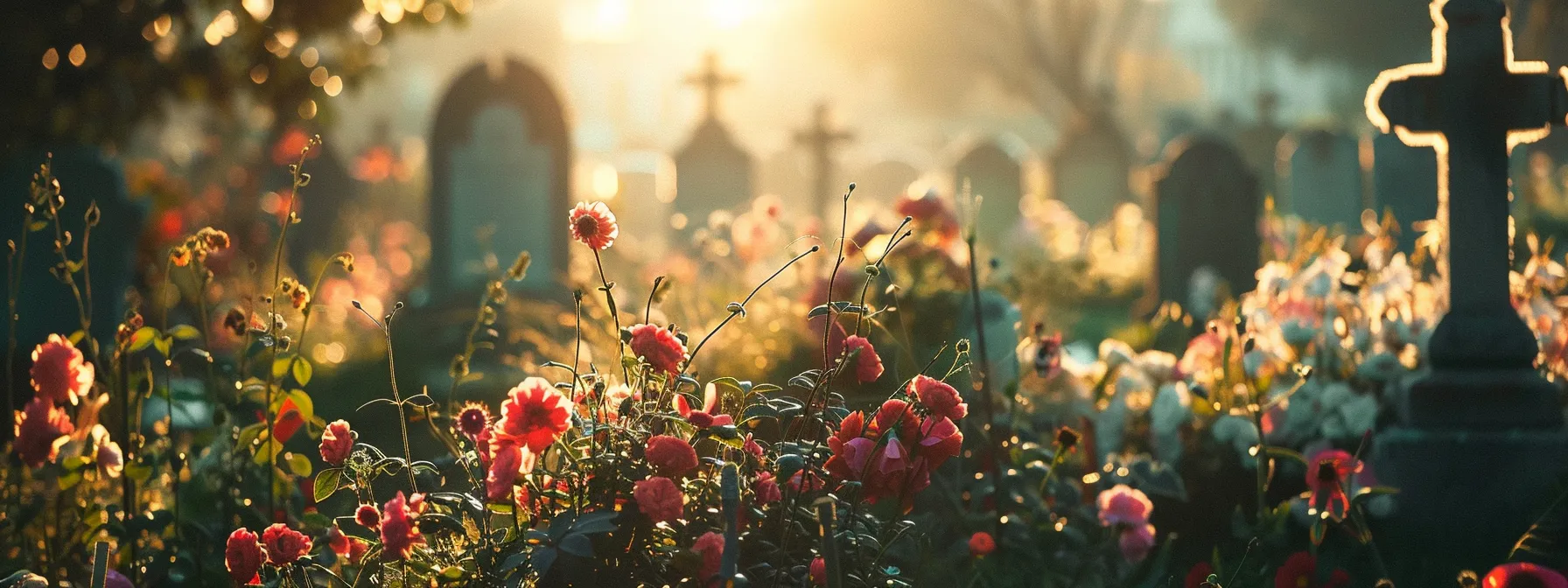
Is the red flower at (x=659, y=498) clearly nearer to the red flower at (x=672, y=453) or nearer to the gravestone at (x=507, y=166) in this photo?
the red flower at (x=672, y=453)

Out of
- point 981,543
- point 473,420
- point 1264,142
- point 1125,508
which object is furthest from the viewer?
point 1264,142

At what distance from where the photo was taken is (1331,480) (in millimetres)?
2916

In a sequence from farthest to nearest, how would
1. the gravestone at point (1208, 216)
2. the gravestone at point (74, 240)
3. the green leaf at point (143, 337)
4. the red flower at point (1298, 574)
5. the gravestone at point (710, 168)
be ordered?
1. the gravestone at point (710, 168)
2. the gravestone at point (1208, 216)
3. the gravestone at point (74, 240)
4. the red flower at point (1298, 574)
5. the green leaf at point (143, 337)

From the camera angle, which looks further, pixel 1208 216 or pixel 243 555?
pixel 1208 216

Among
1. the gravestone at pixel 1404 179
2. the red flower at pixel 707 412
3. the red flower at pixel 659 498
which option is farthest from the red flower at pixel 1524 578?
the gravestone at pixel 1404 179

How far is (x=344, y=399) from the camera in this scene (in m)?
7.70

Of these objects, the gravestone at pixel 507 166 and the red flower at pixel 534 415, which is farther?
the gravestone at pixel 507 166

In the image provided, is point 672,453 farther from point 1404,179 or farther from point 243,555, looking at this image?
point 1404,179

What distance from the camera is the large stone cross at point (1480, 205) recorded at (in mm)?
4004

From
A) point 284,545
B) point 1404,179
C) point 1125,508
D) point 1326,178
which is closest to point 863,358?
point 284,545

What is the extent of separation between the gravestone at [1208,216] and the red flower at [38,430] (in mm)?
7128

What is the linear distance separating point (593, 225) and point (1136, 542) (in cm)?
164

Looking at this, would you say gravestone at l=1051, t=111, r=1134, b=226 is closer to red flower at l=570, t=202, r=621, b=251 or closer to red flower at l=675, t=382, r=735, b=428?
red flower at l=675, t=382, r=735, b=428

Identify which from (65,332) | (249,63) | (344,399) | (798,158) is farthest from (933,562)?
(798,158)
